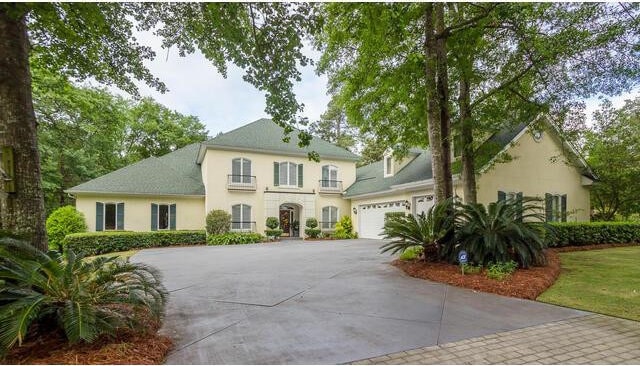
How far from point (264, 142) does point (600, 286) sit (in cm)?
1783

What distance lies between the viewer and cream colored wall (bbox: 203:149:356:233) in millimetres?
19516

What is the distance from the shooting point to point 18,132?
3.96m

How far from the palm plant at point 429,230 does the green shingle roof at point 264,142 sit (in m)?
11.0

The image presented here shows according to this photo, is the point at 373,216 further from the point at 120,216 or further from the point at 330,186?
the point at 120,216

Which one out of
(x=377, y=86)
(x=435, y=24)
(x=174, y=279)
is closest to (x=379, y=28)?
(x=435, y=24)

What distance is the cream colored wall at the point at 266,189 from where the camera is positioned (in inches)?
768

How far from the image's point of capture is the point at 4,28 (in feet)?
13.0

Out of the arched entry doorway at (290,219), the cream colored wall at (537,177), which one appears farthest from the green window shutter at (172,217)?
the cream colored wall at (537,177)

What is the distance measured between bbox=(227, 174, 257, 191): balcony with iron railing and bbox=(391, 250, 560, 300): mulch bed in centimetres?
1346

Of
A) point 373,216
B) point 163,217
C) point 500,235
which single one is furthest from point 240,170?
point 500,235

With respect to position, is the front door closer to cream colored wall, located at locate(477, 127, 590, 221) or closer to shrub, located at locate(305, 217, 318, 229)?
shrub, located at locate(305, 217, 318, 229)

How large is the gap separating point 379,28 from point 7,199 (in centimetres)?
701

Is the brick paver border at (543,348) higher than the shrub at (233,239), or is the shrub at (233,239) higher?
the brick paver border at (543,348)

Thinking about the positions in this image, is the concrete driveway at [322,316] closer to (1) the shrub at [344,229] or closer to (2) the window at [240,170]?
(2) the window at [240,170]
